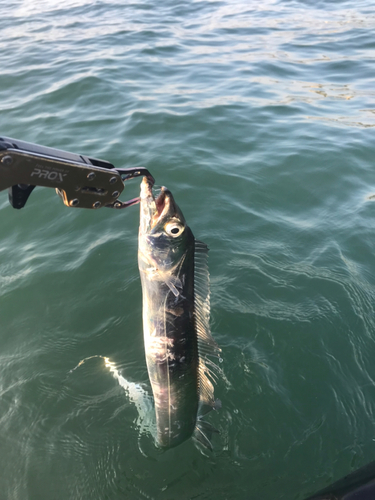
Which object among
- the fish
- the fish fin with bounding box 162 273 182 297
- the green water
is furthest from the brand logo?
the green water

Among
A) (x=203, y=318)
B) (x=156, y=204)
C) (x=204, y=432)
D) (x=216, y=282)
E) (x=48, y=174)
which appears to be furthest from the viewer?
(x=216, y=282)

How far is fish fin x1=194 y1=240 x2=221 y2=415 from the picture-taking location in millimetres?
3318

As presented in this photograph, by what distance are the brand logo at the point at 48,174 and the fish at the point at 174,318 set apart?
0.57 metres

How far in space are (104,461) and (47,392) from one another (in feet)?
3.33

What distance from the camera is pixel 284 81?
12.2 m

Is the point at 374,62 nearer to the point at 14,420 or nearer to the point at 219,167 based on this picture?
the point at 219,167

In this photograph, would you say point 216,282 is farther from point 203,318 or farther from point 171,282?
point 171,282

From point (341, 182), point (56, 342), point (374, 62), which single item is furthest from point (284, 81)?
point (56, 342)

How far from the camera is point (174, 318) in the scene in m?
3.28

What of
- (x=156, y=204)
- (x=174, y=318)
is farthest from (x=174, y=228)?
(x=174, y=318)

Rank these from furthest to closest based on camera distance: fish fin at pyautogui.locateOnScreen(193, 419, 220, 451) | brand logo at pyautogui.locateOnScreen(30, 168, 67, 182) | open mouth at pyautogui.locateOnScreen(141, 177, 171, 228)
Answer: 1. fish fin at pyautogui.locateOnScreen(193, 419, 220, 451)
2. open mouth at pyautogui.locateOnScreen(141, 177, 171, 228)
3. brand logo at pyautogui.locateOnScreen(30, 168, 67, 182)

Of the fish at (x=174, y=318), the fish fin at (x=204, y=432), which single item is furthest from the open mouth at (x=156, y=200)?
the fish fin at (x=204, y=432)

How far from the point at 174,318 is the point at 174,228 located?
2.50ft

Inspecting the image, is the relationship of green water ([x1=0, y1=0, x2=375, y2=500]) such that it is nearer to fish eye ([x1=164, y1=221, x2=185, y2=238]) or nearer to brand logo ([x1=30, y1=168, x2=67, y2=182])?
fish eye ([x1=164, y1=221, x2=185, y2=238])
